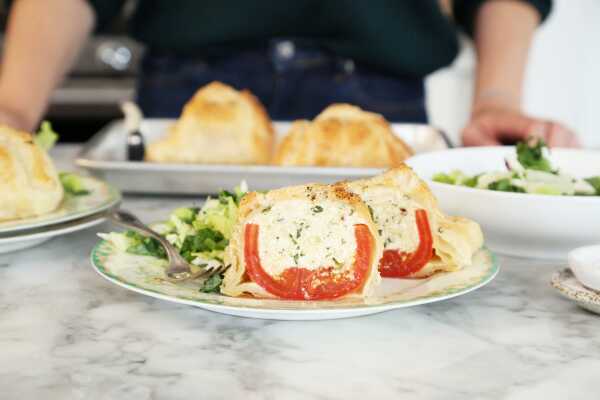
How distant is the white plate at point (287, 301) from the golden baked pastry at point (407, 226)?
0.06 feet

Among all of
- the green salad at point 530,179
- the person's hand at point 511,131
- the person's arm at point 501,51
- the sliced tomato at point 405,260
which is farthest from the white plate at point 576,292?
the person's arm at point 501,51

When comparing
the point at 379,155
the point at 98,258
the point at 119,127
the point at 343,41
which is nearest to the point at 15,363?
the point at 98,258

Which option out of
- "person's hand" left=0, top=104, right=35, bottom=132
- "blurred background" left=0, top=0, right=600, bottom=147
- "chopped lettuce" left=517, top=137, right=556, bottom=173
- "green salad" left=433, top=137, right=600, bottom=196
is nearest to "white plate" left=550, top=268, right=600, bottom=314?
"green salad" left=433, top=137, right=600, bottom=196

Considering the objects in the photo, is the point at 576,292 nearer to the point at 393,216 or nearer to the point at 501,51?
the point at 393,216

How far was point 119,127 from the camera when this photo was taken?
Answer: 1.82 m

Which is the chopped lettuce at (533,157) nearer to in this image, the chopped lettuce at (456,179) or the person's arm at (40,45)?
the chopped lettuce at (456,179)

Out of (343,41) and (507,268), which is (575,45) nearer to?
(343,41)

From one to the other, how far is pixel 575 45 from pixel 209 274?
3.64 m

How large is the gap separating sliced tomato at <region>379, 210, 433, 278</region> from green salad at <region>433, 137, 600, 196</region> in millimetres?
275

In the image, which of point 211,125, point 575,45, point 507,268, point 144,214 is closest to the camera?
point 507,268

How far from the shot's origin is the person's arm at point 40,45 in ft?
6.35

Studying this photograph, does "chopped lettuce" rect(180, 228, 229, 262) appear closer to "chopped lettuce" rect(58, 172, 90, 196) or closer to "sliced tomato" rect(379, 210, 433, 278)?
"sliced tomato" rect(379, 210, 433, 278)

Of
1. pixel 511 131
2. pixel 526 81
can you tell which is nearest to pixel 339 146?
pixel 511 131

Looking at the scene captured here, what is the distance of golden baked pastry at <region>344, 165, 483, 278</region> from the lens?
3.06 ft
